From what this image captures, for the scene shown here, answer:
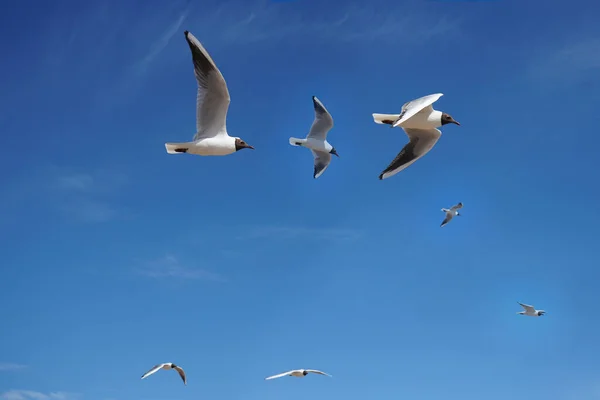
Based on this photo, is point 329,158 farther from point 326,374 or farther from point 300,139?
point 326,374

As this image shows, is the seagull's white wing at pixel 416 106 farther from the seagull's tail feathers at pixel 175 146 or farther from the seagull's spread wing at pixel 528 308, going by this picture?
the seagull's spread wing at pixel 528 308

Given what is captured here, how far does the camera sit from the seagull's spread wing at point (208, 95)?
1420 centimetres

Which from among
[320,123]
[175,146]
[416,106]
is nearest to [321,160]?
[320,123]

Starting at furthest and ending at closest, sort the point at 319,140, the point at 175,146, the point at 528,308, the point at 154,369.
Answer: the point at 528,308 → the point at 319,140 → the point at 154,369 → the point at 175,146

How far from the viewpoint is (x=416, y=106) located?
1438cm

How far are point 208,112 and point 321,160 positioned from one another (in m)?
11.2

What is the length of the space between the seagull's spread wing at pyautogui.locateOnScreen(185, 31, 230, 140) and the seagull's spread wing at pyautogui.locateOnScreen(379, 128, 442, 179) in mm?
3802

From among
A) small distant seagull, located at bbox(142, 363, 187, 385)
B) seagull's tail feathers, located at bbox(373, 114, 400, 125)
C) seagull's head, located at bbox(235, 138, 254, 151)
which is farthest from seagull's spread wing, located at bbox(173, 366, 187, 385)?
seagull's tail feathers, located at bbox(373, 114, 400, 125)

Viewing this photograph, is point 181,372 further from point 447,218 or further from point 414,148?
point 447,218

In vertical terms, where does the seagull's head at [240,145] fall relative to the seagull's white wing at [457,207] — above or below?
below

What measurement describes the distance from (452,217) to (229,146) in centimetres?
1791

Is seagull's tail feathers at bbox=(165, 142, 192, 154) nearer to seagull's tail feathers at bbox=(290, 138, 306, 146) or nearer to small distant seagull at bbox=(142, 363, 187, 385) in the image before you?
small distant seagull at bbox=(142, 363, 187, 385)

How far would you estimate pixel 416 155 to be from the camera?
642 inches

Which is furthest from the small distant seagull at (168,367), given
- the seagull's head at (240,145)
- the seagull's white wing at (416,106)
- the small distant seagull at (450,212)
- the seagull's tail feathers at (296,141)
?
the small distant seagull at (450,212)
